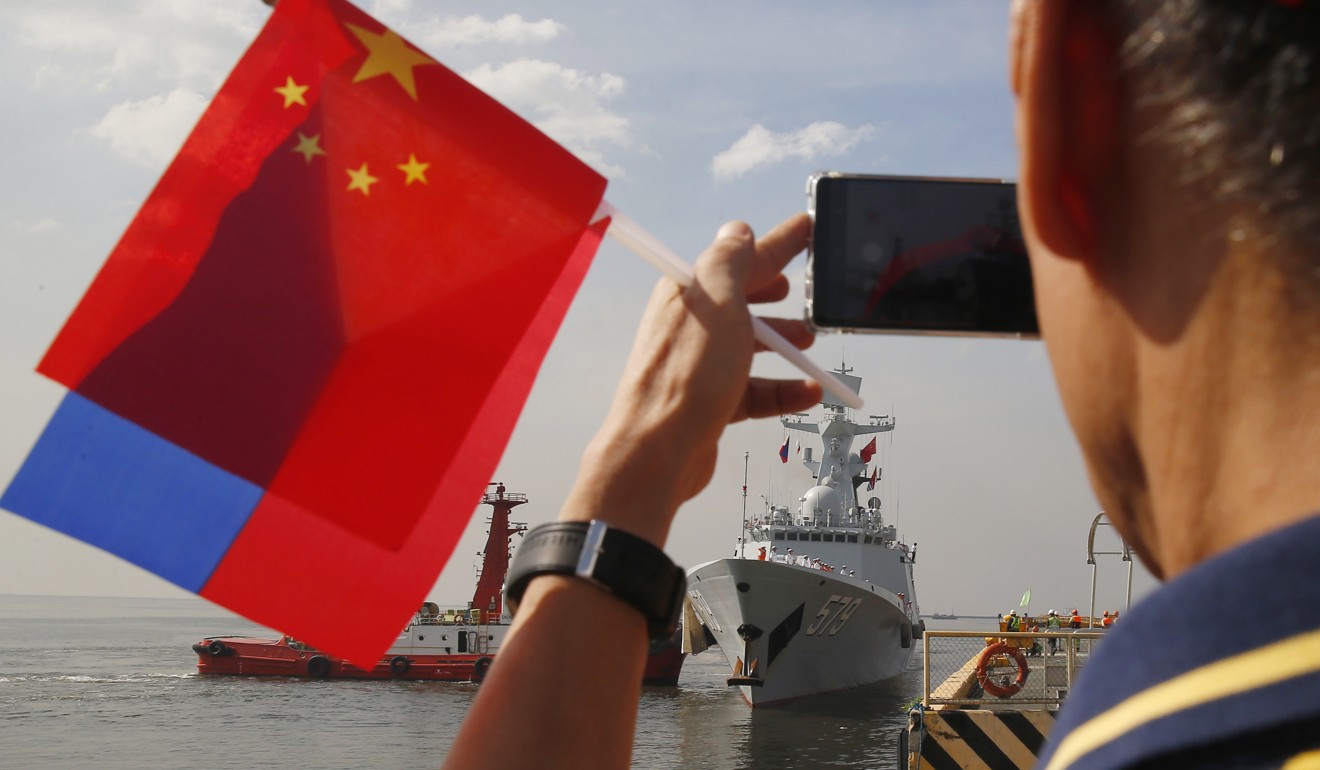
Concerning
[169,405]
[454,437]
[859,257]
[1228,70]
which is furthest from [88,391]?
[1228,70]

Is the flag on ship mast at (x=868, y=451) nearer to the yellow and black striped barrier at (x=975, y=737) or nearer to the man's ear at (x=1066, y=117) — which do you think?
the yellow and black striped barrier at (x=975, y=737)

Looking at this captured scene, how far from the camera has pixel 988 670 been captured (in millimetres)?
10781

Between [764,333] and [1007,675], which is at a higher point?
[1007,675]

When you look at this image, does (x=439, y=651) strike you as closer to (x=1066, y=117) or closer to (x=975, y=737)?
(x=975, y=737)

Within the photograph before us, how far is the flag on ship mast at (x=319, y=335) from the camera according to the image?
100 inches

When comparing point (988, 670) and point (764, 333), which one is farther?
point (988, 670)

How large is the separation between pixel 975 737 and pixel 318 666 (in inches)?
1585

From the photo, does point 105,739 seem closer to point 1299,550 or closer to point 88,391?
point 88,391

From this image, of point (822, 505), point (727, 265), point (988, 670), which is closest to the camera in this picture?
point (727, 265)

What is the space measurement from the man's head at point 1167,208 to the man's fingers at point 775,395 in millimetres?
1194

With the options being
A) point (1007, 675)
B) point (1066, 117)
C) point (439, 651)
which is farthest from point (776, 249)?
point (439, 651)

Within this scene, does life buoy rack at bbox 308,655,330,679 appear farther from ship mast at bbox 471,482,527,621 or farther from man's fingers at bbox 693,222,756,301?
man's fingers at bbox 693,222,756,301

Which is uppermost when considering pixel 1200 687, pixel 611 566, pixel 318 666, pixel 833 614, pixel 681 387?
pixel 833 614

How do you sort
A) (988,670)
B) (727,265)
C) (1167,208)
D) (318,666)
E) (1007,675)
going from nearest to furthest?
1. (1167,208)
2. (727,265)
3. (1007,675)
4. (988,670)
5. (318,666)
